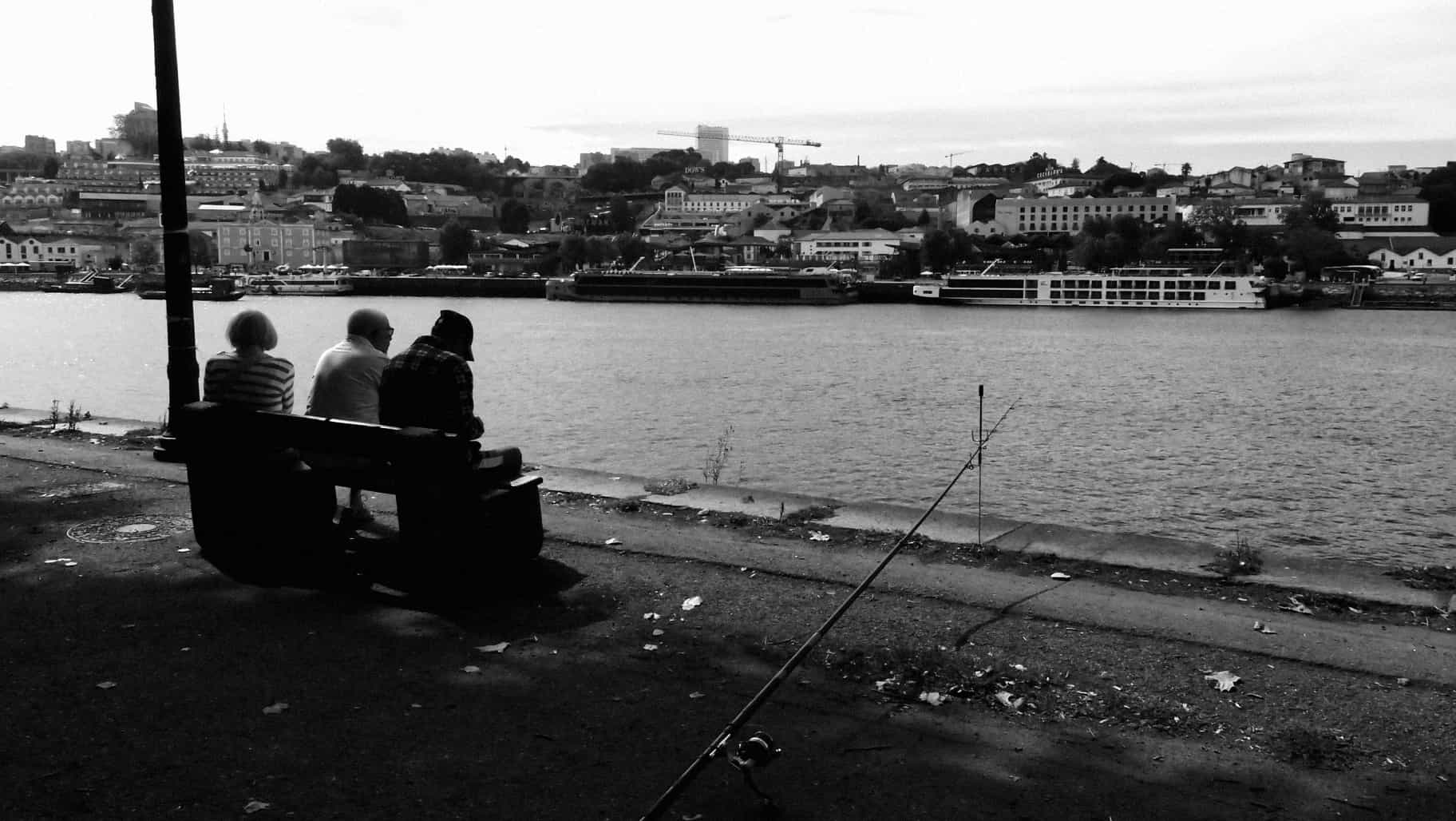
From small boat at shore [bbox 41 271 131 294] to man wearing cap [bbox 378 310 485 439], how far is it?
105 meters

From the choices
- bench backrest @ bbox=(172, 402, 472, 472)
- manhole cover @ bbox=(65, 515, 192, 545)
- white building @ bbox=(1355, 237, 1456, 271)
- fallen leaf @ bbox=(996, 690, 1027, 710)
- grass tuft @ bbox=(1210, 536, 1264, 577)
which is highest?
white building @ bbox=(1355, 237, 1456, 271)

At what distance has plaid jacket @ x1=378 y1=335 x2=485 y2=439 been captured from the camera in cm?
478

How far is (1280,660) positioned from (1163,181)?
643ft

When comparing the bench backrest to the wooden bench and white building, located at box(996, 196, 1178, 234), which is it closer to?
the wooden bench

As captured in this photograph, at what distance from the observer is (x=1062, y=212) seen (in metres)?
143

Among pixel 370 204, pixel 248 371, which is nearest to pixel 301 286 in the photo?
pixel 370 204

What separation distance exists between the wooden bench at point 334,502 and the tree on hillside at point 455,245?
13072 centimetres

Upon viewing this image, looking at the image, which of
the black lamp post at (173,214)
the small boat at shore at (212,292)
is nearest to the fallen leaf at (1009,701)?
the black lamp post at (173,214)

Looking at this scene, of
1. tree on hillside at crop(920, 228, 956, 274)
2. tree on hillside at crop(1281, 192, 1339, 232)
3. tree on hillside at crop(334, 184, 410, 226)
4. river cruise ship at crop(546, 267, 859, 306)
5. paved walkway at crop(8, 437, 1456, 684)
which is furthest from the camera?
tree on hillside at crop(334, 184, 410, 226)

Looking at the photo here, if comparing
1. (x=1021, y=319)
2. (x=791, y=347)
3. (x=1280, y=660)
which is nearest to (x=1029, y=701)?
(x=1280, y=660)

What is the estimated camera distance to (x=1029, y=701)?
386 cm

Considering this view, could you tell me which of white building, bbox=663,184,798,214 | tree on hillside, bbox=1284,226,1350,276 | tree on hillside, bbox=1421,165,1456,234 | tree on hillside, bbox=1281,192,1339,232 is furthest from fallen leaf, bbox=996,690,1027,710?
white building, bbox=663,184,798,214

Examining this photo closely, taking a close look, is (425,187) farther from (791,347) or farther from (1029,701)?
(1029,701)

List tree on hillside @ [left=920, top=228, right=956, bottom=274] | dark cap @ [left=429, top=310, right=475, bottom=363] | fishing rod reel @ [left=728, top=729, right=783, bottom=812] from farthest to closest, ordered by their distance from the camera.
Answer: tree on hillside @ [left=920, top=228, right=956, bottom=274], dark cap @ [left=429, top=310, right=475, bottom=363], fishing rod reel @ [left=728, top=729, right=783, bottom=812]
